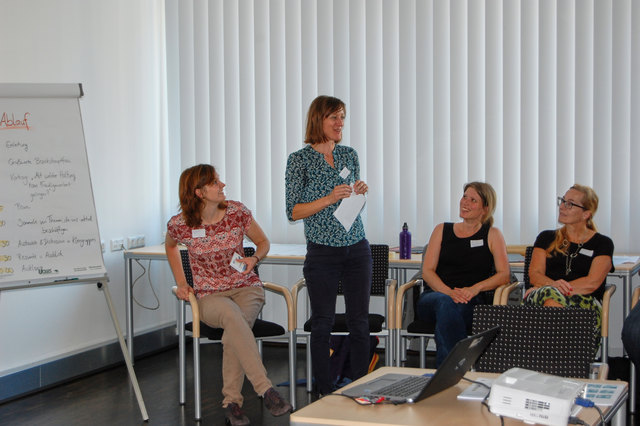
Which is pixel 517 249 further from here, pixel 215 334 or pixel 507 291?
pixel 215 334

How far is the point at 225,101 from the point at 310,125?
2.23 meters

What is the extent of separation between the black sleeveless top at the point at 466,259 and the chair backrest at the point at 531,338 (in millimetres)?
1264

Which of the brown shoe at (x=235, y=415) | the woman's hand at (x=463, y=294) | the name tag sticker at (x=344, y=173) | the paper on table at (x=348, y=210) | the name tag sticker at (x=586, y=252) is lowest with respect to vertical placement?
the brown shoe at (x=235, y=415)

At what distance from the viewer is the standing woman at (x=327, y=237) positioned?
11.6ft

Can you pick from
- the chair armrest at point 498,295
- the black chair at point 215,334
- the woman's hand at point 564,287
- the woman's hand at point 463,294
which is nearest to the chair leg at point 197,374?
the black chair at point 215,334

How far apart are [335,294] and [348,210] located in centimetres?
42

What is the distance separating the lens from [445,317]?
370 cm

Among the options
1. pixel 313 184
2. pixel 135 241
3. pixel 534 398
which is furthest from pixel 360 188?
pixel 135 241

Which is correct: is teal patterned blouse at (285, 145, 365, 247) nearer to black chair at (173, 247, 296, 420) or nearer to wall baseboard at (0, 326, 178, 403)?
black chair at (173, 247, 296, 420)

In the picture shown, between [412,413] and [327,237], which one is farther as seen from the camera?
[327,237]

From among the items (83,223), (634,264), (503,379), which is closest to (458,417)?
(503,379)

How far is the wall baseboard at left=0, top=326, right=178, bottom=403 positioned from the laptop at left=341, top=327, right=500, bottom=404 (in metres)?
2.93

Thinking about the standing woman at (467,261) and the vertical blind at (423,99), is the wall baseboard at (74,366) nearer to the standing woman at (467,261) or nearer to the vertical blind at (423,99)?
the vertical blind at (423,99)

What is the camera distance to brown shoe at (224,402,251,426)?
364cm
